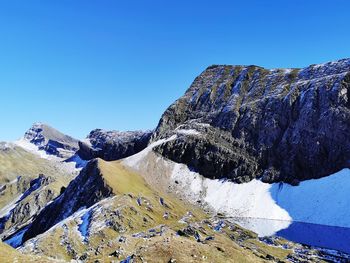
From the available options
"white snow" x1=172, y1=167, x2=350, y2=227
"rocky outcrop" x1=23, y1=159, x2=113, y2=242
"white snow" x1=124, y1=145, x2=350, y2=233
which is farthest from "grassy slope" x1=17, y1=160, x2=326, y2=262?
"white snow" x1=172, y1=167, x2=350, y2=227

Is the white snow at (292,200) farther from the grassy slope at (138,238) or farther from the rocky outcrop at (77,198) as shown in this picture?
the rocky outcrop at (77,198)

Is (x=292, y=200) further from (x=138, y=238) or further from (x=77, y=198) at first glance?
(x=138, y=238)

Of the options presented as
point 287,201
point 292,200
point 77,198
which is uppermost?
point 292,200

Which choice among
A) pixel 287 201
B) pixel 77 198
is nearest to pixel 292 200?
pixel 287 201

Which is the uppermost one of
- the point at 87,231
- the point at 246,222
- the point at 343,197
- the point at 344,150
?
the point at 344,150

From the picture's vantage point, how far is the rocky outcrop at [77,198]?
161000mm

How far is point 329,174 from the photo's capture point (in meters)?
189

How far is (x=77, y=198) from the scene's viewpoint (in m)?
170

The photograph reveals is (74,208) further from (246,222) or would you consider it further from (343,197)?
(343,197)

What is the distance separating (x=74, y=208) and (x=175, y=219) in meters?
41.5

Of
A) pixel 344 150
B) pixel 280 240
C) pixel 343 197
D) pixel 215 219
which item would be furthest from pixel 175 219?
pixel 344 150

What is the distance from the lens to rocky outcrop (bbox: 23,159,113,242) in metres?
161

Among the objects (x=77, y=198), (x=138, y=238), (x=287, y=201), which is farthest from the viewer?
(x=287, y=201)

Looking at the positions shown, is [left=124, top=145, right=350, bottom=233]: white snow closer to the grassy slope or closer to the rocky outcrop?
the grassy slope
